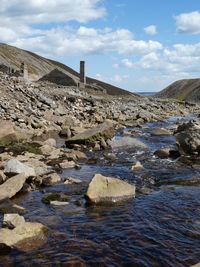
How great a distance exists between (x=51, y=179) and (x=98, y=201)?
3.52 metres

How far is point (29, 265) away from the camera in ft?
34.0

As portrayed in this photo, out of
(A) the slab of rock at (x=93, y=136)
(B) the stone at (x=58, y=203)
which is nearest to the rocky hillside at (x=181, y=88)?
(A) the slab of rock at (x=93, y=136)

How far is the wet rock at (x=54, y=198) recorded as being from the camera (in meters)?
15.5

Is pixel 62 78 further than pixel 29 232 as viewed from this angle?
Yes

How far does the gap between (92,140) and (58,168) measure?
25.7 feet

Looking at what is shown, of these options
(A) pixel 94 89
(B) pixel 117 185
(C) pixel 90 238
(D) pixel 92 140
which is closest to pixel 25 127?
(D) pixel 92 140

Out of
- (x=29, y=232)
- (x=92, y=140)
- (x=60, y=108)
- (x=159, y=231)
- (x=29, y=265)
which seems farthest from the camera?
(x=60, y=108)

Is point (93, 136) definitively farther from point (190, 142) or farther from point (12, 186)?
point (12, 186)

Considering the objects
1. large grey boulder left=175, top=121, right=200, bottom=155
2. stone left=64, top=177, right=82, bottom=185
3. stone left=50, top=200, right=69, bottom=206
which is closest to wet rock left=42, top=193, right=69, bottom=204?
stone left=50, top=200, right=69, bottom=206

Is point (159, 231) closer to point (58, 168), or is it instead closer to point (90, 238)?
point (90, 238)

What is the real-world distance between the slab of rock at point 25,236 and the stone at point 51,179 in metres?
5.78

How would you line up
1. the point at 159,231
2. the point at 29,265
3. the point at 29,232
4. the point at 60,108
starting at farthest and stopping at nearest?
1. the point at 60,108
2. the point at 159,231
3. the point at 29,232
4. the point at 29,265

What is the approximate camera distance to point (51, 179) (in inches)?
715

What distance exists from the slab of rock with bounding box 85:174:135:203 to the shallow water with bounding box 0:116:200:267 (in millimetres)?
390
